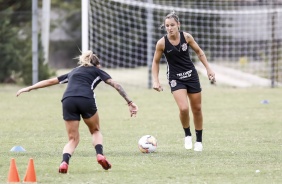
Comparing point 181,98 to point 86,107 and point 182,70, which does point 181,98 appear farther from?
point 86,107

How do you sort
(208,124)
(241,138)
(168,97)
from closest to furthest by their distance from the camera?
(241,138), (208,124), (168,97)

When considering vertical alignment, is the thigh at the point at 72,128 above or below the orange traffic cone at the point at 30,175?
above

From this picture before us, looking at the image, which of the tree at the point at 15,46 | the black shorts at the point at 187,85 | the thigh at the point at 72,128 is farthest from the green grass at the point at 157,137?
the tree at the point at 15,46

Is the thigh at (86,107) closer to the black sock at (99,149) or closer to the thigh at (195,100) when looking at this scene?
the black sock at (99,149)

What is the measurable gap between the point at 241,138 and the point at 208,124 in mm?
2515

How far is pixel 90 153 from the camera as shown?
34.2 ft

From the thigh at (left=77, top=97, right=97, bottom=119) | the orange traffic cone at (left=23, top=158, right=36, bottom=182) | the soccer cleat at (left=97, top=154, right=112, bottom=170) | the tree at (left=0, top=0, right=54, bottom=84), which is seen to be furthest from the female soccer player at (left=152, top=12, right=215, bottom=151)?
the tree at (left=0, top=0, right=54, bottom=84)

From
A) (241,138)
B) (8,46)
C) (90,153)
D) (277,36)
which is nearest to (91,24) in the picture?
(8,46)

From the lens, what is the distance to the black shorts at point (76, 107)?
866 centimetres

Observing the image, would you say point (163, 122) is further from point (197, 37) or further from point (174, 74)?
point (197, 37)

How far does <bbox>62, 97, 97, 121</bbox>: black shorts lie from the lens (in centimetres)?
866

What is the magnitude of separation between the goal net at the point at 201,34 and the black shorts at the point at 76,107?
1708 centimetres

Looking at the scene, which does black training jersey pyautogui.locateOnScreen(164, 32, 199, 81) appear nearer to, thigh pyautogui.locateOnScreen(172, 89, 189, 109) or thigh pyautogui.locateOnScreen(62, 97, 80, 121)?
thigh pyautogui.locateOnScreen(172, 89, 189, 109)

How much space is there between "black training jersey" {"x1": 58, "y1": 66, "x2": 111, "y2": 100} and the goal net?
16895 mm
